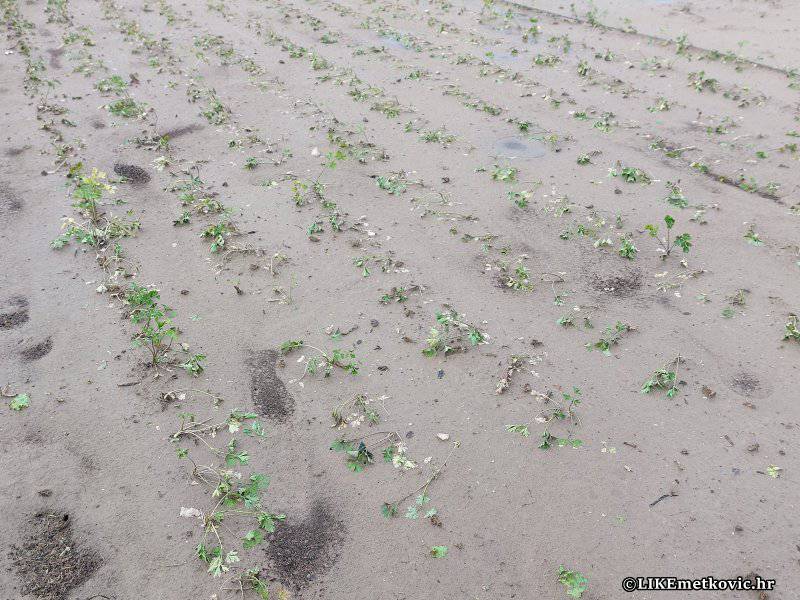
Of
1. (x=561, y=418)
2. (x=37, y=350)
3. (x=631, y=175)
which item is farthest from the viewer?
(x=631, y=175)

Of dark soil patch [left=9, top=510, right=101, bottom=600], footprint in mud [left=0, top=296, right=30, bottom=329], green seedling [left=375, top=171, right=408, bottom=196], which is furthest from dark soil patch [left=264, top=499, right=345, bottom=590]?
green seedling [left=375, top=171, right=408, bottom=196]

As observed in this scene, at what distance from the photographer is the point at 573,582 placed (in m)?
3.04

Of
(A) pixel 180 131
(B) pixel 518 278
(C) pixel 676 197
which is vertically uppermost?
(C) pixel 676 197

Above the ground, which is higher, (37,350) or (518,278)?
(518,278)

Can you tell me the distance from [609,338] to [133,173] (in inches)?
216

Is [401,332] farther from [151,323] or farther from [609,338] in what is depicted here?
[151,323]

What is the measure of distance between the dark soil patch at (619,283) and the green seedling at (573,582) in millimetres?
2545

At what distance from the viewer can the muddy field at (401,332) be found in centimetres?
325

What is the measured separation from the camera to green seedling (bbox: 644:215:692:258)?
5.11 m

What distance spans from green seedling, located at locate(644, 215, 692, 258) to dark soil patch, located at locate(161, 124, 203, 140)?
567cm

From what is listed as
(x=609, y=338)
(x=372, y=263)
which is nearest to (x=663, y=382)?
(x=609, y=338)

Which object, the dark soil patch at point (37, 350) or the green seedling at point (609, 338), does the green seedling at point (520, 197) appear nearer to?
the green seedling at point (609, 338)

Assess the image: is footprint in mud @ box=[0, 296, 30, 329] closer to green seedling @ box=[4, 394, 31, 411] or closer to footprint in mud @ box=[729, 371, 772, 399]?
green seedling @ box=[4, 394, 31, 411]

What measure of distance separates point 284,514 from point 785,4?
12369 mm
